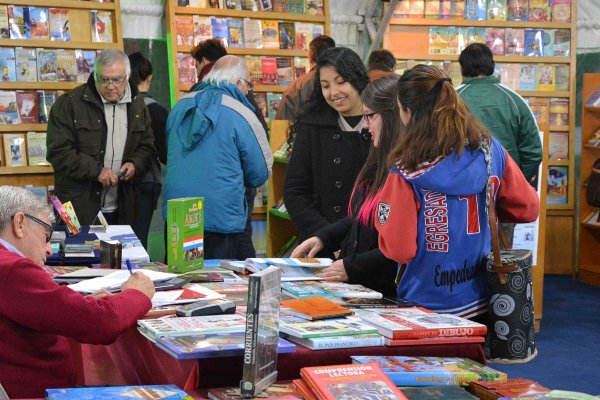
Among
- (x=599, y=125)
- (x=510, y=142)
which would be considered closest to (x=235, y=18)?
(x=510, y=142)

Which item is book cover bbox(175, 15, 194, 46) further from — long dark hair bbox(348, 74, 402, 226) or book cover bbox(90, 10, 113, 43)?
long dark hair bbox(348, 74, 402, 226)

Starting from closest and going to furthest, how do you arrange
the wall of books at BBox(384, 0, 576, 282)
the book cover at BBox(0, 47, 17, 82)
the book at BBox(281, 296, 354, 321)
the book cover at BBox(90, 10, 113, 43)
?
the book at BBox(281, 296, 354, 321) → the book cover at BBox(0, 47, 17, 82) → the book cover at BBox(90, 10, 113, 43) → the wall of books at BBox(384, 0, 576, 282)

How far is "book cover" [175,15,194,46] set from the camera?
705cm

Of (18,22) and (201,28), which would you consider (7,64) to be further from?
(201,28)

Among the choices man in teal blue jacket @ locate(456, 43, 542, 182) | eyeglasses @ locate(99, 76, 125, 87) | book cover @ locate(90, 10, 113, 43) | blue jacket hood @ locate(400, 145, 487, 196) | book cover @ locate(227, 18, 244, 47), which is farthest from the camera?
book cover @ locate(227, 18, 244, 47)

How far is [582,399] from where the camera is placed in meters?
2.01

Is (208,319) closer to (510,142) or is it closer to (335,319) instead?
(335,319)

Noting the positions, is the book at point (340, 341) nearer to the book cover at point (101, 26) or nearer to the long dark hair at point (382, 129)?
the long dark hair at point (382, 129)

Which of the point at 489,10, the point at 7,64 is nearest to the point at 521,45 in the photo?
the point at 489,10

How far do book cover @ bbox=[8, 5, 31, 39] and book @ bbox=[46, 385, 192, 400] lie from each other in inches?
192

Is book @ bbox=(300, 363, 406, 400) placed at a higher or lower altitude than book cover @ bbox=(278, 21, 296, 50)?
lower

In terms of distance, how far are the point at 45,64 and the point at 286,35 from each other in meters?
1.94

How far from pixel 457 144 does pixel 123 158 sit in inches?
124

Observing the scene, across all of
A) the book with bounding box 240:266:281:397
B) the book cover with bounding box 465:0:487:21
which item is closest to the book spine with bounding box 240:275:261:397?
the book with bounding box 240:266:281:397
